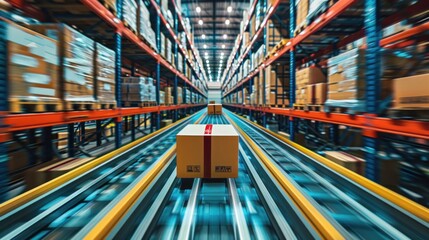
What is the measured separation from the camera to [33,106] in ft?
6.38

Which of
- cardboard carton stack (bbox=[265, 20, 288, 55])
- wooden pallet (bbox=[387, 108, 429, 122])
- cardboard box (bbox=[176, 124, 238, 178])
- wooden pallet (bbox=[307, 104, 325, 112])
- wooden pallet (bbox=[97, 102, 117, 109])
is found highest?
cardboard carton stack (bbox=[265, 20, 288, 55])

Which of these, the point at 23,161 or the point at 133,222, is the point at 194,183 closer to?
the point at 133,222

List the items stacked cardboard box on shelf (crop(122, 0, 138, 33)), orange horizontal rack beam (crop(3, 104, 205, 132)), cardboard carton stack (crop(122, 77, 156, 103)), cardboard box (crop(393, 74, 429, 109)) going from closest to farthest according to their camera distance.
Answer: cardboard box (crop(393, 74, 429, 109)) → orange horizontal rack beam (crop(3, 104, 205, 132)) → stacked cardboard box on shelf (crop(122, 0, 138, 33)) → cardboard carton stack (crop(122, 77, 156, 103))

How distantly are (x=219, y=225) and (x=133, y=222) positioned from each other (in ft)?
2.24

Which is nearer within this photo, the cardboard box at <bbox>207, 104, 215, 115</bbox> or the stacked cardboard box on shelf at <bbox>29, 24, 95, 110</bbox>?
the stacked cardboard box on shelf at <bbox>29, 24, 95, 110</bbox>

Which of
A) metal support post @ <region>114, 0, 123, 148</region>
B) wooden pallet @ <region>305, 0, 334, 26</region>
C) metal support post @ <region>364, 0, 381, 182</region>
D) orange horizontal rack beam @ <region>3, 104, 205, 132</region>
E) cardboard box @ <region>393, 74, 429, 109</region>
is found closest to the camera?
cardboard box @ <region>393, 74, 429, 109</region>

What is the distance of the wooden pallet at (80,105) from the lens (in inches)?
94.3

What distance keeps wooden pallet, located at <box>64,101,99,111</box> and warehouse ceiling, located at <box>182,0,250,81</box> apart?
577 inches

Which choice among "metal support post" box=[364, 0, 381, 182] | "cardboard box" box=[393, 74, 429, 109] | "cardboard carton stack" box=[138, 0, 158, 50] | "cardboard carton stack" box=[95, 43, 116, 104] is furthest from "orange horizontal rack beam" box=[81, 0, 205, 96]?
"cardboard box" box=[393, 74, 429, 109]

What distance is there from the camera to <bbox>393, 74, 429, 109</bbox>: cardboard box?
5.13 ft

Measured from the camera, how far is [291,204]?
6.08 ft

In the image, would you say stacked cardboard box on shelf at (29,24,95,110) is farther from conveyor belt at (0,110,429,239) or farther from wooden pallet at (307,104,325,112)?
wooden pallet at (307,104,325,112)

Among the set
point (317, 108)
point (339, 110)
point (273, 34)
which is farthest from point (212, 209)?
point (273, 34)

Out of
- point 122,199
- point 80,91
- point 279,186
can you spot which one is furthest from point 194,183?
point 80,91
